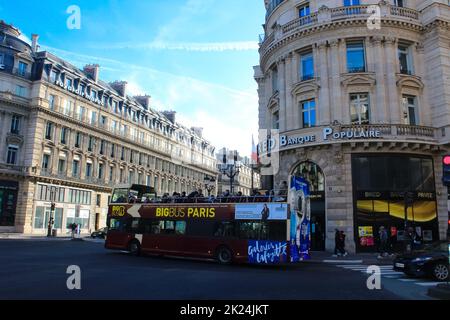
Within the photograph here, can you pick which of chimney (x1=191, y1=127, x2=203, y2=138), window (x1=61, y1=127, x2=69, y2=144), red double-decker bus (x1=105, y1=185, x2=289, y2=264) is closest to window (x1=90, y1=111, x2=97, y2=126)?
window (x1=61, y1=127, x2=69, y2=144)

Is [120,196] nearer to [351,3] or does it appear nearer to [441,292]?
[441,292]

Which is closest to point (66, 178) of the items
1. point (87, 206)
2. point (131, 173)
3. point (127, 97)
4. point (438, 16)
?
point (87, 206)

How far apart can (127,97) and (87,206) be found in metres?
21.7

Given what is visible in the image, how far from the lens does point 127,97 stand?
215 feet

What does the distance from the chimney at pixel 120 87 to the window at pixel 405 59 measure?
47717 mm

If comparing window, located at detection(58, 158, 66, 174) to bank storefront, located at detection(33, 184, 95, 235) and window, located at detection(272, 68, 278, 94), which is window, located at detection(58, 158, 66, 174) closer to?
bank storefront, located at detection(33, 184, 95, 235)

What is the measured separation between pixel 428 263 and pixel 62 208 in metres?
45.9

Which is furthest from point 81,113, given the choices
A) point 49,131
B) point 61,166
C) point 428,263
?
point 428,263

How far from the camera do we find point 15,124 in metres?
44.2

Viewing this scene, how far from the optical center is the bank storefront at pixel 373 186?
2338cm
